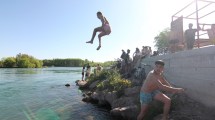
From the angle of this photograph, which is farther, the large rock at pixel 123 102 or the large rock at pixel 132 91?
the large rock at pixel 132 91

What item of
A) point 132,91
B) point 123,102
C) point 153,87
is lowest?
point 123,102

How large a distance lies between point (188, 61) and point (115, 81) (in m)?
7.33

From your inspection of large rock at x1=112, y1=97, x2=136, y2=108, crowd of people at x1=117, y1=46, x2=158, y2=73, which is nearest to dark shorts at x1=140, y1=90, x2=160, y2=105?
large rock at x1=112, y1=97, x2=136, y2=108

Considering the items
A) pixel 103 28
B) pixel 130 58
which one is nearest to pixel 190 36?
pixel 103 28

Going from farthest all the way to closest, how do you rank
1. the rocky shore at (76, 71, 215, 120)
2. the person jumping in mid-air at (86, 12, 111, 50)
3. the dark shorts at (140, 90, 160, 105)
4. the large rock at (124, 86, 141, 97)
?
the large rock at (124, 86, 141, 97) → the rocky shore at (76, 71, 215, 120) → the person jumping in mid-air at (86, 12, 111, 50) → the dark shorts at (140, 90, 160, 105)

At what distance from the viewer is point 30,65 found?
6319 inches

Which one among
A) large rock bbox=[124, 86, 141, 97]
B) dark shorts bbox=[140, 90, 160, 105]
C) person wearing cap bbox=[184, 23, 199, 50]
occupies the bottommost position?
large rock bbox=[124, 86, 141, 97]

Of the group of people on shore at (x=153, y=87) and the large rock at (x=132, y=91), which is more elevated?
the group of people on shore at (x=153, y=87)

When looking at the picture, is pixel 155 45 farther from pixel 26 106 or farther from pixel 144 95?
pixel 144 95

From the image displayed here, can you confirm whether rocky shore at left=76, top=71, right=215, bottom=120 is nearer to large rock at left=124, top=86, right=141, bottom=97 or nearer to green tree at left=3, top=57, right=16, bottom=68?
large rock at left=124, top=86, right=141, bottom=97

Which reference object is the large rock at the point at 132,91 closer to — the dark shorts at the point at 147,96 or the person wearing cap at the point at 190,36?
the person wearing cap at the point at 190,36

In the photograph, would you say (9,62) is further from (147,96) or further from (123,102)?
(147,96)

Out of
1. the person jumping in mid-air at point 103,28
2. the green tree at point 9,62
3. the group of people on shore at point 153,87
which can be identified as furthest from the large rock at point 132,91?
the green tree at point 9,62

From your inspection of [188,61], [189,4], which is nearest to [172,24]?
[189,4]
